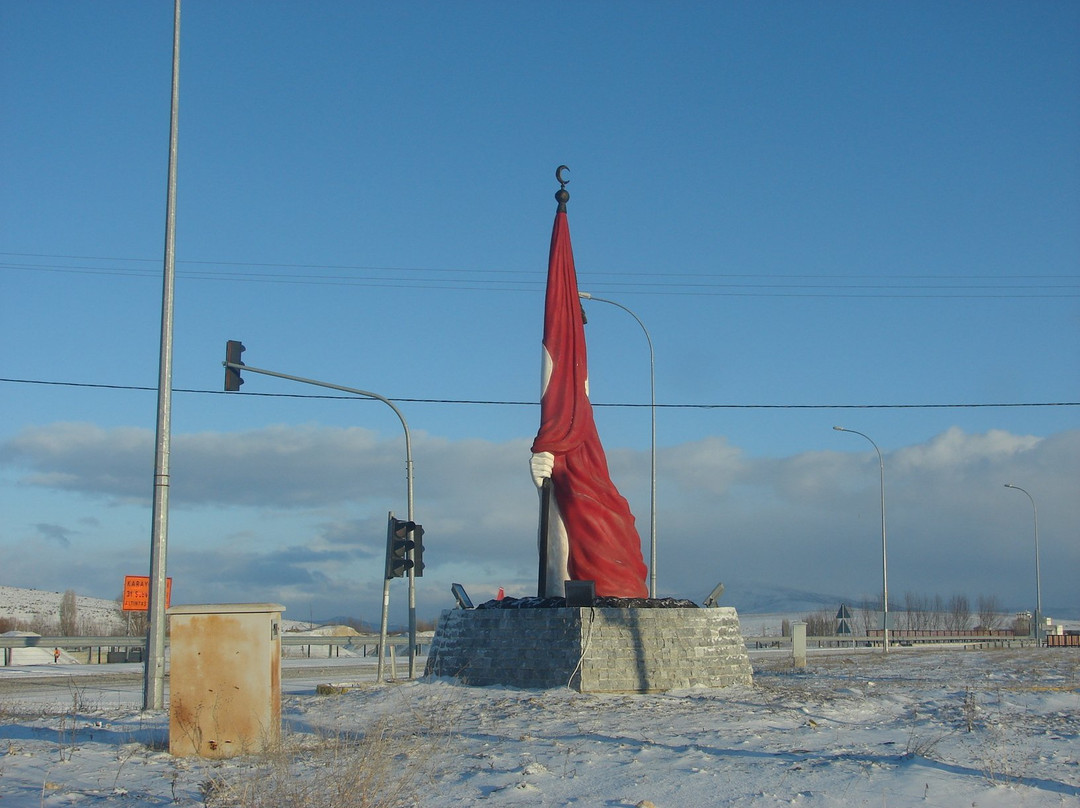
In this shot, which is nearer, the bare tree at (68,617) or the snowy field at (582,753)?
the snowy field at (582,753)

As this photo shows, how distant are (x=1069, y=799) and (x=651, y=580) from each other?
20.6 metres

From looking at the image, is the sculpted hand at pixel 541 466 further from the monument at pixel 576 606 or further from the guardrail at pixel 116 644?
the guardrail at pixel 116 644

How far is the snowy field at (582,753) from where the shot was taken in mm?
8203

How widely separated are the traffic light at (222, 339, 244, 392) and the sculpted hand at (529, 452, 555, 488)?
5.09 metres

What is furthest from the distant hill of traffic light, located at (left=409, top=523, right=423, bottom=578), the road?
traffic light, located at (left=409, top=523, right=423, bottom=578)

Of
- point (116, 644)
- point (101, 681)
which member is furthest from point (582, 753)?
point (116, 644)

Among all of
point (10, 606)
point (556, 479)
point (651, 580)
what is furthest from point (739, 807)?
point (10, 606)

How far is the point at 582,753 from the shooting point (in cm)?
1028

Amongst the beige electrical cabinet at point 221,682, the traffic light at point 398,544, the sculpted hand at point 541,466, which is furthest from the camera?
the traffic light at point 398,544

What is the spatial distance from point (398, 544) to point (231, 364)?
4.32 m

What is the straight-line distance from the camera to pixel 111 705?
1509 centimetres

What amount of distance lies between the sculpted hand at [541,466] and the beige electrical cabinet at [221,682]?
9266 millimetres

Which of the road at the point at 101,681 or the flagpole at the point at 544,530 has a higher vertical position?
the flagpole at the point at 544,530

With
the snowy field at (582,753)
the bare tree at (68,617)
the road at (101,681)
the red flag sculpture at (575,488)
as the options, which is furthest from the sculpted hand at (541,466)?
the bare tree at (68,617)
